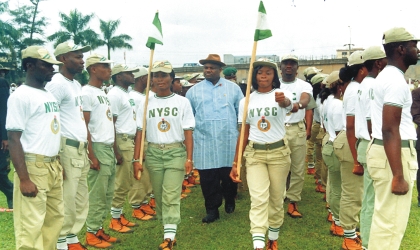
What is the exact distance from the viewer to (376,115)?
12.1ft

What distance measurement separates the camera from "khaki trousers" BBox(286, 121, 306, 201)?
21.8 feet

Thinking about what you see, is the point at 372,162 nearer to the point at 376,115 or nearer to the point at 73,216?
the point at 376,115

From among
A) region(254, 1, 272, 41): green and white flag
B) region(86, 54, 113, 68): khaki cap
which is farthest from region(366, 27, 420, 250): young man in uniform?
region(86, 54, 113, 68): khaki cap

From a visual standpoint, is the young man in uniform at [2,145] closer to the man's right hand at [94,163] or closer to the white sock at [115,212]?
the white sock at [115,212]

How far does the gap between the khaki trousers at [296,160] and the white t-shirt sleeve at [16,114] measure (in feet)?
13.4

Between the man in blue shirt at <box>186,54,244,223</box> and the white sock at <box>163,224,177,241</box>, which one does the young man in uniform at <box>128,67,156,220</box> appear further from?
the white sock at <box>163,224,177,241</box>

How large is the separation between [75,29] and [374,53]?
1801 inches

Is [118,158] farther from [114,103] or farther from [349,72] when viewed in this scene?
[349,72]

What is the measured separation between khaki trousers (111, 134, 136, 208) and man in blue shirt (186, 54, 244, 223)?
3.33 feet

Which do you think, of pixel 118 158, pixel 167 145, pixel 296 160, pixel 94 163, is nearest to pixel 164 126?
pixel 167 145

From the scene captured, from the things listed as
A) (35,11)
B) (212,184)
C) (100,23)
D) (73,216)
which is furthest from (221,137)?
(100,23)

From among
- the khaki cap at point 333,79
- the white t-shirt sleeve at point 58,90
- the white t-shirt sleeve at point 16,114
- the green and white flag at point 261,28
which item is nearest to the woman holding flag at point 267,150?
the green and white flag at point 261,28

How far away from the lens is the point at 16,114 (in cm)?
374

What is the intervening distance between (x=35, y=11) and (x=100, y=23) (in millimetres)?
11199
